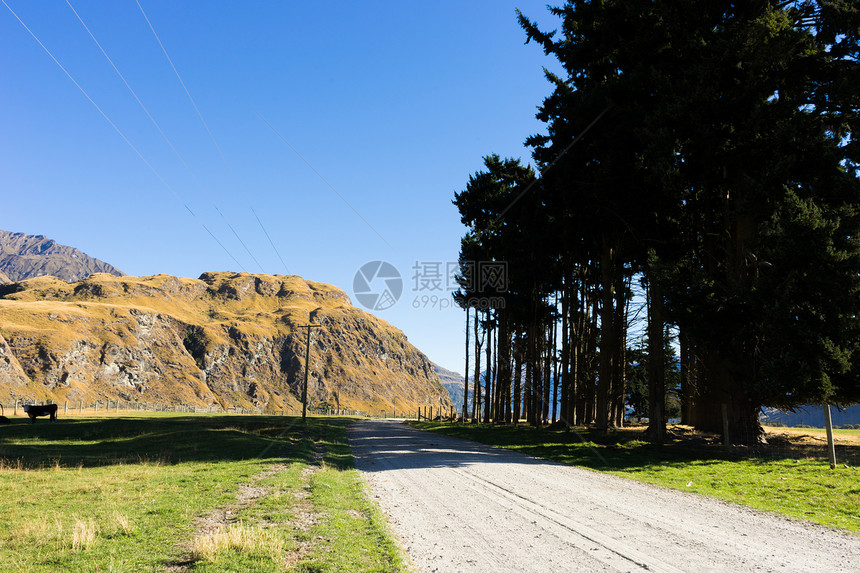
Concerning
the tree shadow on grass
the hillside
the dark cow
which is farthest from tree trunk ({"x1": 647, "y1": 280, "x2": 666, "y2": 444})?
the hillside

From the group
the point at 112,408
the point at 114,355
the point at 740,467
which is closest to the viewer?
the point at 740,467

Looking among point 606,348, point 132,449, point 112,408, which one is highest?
point 606,348

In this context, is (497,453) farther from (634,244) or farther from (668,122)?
(668,122)

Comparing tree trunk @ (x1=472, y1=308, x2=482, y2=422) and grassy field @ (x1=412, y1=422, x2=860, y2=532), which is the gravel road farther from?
tree trunk @ (x1=472, y1=308, x2=482, y2=422)

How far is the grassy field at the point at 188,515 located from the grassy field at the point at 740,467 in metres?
7.86

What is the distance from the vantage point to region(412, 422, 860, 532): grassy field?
9.96 metres

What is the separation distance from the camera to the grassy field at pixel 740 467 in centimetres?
996

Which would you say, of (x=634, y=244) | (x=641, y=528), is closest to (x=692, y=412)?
(x=634, y=244)

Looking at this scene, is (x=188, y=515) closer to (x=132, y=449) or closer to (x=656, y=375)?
(x=132, y=449)

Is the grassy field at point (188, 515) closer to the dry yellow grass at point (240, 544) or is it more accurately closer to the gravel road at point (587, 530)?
the dry yellow grass at point (240, 544)

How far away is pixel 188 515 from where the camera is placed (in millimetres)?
8148

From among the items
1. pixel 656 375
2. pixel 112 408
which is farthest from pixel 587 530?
pixel 112 408

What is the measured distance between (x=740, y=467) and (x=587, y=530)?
1037cm

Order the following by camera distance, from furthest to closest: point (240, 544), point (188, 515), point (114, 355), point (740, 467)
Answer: point (114, 355)
point (740, 467)
point (188, 515)
point (240, 544)
